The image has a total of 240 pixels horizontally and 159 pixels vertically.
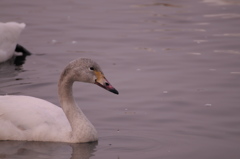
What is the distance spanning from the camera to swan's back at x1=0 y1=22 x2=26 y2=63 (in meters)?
15.0

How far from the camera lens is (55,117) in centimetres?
1012

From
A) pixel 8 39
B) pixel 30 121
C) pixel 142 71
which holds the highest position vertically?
pixel 30 121

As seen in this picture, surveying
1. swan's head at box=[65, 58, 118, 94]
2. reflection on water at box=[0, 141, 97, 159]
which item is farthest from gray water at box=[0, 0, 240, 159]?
swan's head at box=[65, 58, 118, 94]

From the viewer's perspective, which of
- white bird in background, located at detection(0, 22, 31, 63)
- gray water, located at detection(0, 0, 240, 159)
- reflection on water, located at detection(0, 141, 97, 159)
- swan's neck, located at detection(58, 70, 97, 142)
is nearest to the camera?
reflection on water, located at detection(0, 141, 97, 159)

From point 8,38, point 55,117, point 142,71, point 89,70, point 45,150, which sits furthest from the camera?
point 8,38

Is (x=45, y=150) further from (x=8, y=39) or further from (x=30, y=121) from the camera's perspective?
(x=8, y=39)

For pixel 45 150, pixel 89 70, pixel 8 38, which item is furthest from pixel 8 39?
pixel 45 150

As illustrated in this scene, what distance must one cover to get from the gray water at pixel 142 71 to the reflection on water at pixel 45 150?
0.5 inches

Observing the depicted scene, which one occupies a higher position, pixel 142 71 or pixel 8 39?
pixel 8 39

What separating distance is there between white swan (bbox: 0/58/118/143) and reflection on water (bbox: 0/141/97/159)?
10 centimetres

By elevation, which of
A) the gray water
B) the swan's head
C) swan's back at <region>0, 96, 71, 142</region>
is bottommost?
the gray water

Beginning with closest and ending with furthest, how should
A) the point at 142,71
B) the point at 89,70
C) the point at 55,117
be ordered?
1. the point at 89,70
2. the point at 55,117
3. the point at 142,71

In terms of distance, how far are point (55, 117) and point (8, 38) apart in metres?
5.38

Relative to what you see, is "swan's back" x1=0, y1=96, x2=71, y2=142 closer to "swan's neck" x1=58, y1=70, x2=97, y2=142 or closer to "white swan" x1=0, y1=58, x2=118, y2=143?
"white swan" x1=0, y1=58, x2=118, y2=143
